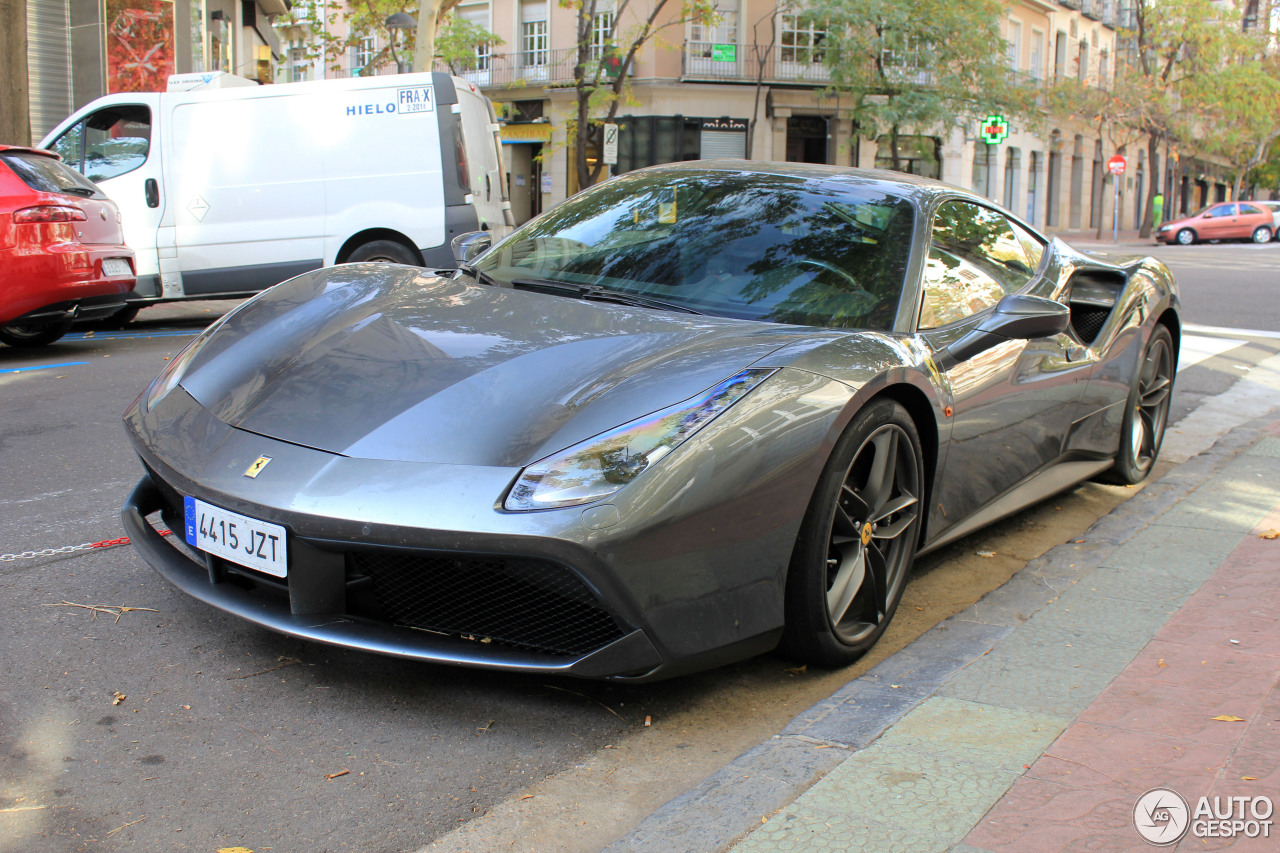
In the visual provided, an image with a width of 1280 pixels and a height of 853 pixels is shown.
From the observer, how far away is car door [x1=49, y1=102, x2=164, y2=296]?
963cm

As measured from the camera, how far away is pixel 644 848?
1.96m

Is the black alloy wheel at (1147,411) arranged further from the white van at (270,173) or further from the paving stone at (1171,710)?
the white van at (270,173)

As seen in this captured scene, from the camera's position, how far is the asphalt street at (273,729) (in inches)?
79.7

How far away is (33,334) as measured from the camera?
8.12m

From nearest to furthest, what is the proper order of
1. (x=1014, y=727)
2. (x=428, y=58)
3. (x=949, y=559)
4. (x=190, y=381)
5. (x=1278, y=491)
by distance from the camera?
(x=1014, y=727)
(x=190, y=381)
(x=949, y=559)
(x=1278, y=491)
(x=428, y=58)

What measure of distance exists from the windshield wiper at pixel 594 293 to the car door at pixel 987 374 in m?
0.70

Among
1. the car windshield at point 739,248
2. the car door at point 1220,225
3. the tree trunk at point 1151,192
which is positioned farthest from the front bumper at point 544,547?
the tree trunk at point 1151,192

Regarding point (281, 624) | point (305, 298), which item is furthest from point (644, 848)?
point (305, 298)

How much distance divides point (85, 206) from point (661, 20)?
92.2 feet

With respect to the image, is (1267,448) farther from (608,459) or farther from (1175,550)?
(608,459)

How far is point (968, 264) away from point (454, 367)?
180 cm

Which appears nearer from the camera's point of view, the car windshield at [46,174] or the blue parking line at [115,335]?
the car windshield at [46,174]

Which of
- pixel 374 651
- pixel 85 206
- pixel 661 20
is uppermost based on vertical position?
pixel 661 20

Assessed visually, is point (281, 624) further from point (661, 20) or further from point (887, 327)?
point (661, 20)
